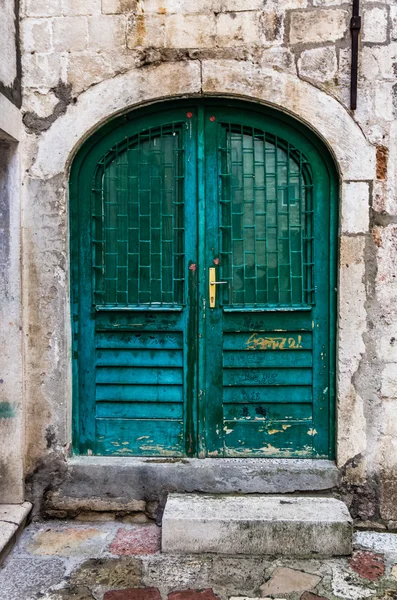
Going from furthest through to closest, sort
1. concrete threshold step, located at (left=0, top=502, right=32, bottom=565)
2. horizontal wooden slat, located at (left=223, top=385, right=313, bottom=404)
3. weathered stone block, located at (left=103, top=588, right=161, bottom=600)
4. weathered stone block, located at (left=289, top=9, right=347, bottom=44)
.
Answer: horizontal wooden slat, located at (left=223, top=385, right=313, bottom=404) < weathered stone block, located at (left=289, top=9, right=347, bottom=44) < concrete threshold step, located at (left=0, top=502, right=32, bottom=565) < weathered stone block, located at (left=103, top=588, right=161, bottom=600)

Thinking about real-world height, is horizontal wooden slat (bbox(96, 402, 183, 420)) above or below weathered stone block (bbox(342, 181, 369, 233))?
below

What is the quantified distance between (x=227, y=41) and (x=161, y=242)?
132 cm

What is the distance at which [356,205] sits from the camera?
3.53 metres

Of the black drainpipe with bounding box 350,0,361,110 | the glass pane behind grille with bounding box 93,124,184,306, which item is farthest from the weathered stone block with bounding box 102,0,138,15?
the black drainpipe with bounding box 350,0,361,110

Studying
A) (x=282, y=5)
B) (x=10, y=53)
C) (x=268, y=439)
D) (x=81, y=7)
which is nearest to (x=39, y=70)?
(x=10, y=53)

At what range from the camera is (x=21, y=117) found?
3621 mm

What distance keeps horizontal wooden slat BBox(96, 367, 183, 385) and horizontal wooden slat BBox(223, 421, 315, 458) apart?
1.53ft

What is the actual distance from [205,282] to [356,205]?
3.49 ft

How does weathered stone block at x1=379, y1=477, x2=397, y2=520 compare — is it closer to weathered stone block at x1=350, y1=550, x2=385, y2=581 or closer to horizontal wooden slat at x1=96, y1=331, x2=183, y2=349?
weathered stone block at x1=350, y1=550, x2=385, y2=581

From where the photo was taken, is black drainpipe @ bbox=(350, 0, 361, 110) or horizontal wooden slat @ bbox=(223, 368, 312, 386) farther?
horizontal wooden slat @ bbox=(223, 368, 312, 386)

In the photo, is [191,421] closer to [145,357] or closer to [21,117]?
[145,357]

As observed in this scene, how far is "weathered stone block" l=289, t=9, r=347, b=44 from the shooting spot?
11.5 ft

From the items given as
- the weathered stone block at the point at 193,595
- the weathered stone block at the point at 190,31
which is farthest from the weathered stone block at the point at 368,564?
the weathered stone block at the point at 190,31

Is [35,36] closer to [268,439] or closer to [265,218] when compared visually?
[265,218]
